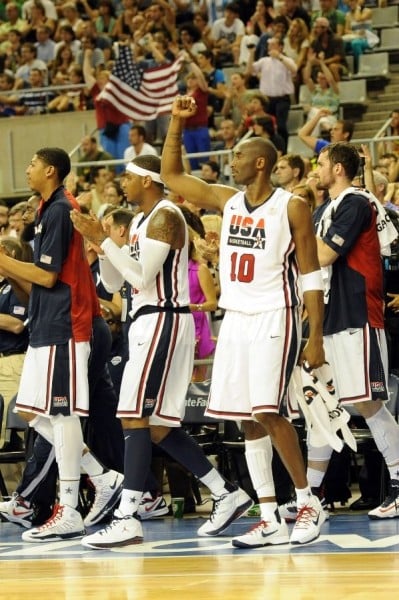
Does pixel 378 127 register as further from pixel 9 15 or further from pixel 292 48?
pixel 9 15

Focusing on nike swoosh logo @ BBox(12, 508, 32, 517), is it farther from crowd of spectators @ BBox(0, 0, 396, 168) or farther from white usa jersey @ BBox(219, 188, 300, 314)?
crowd of spectators @ BBox(0, 0, 396, 168)

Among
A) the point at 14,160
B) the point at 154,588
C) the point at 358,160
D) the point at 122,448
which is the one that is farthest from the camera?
the point at 14,160

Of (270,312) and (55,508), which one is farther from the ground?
(270,312)

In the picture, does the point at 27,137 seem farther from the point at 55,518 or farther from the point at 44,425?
the point at 55,518

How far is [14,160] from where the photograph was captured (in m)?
21.5

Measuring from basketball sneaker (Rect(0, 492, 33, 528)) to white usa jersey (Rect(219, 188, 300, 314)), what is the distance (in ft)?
7.62

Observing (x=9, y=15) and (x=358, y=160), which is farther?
(x=9, y=15)

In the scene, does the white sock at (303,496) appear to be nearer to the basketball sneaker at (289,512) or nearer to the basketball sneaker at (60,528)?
the basketball sneaker at (289,512)

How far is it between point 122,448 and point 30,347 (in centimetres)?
131

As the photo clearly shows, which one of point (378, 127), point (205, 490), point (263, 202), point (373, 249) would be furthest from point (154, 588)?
point (378, 127)

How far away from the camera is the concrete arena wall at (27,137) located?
2108 cm

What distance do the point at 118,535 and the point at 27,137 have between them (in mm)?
13961

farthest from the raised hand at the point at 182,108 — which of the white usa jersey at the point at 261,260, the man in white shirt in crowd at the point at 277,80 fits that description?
the man in white shirt in crowd at the point at 277,80

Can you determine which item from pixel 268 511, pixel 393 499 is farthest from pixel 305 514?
pixel 393 499
